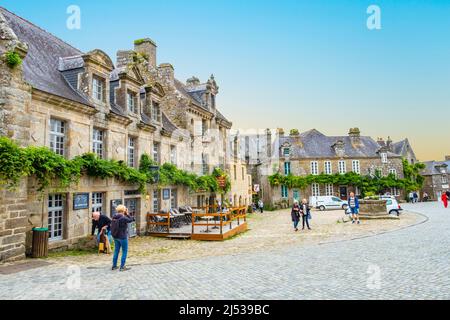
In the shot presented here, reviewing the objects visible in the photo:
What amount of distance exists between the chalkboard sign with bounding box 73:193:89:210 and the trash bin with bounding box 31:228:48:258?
1.96m

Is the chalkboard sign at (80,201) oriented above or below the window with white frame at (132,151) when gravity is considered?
below

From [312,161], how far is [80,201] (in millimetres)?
34481

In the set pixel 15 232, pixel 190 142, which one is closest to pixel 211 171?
pixel 190 142

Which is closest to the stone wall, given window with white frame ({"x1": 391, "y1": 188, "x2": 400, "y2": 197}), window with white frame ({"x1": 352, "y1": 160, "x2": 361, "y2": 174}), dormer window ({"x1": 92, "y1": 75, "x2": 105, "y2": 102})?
dormer window ({"x1": 92, "y1": 75, "x2": 105, "y2": 102})

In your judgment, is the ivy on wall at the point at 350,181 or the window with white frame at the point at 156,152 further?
the ivy on wall at the point at 350,181

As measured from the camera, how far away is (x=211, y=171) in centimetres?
2494

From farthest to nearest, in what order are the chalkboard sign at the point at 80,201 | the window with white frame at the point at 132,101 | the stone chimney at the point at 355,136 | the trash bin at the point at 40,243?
the stone chimney at the point at 355,136, the window with white frame at the point at 132,101, the chalkboard sign at the point at 80,201, the trash bin at the point at 40,243

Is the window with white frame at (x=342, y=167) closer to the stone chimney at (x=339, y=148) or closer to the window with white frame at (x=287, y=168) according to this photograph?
the stone chimney at (x=339, y=148)

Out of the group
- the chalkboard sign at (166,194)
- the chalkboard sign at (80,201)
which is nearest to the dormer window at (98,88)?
the chalkboard sign at (80,201)

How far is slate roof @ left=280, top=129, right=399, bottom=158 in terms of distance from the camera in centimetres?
Result: 4191

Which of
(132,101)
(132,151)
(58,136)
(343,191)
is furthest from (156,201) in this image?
(343,191)

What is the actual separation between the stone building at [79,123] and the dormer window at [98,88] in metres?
0.04

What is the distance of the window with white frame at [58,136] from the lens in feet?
37.6

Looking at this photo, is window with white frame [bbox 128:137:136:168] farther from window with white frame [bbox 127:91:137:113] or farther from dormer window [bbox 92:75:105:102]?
dormer window [bbox 92:75:105:102]
